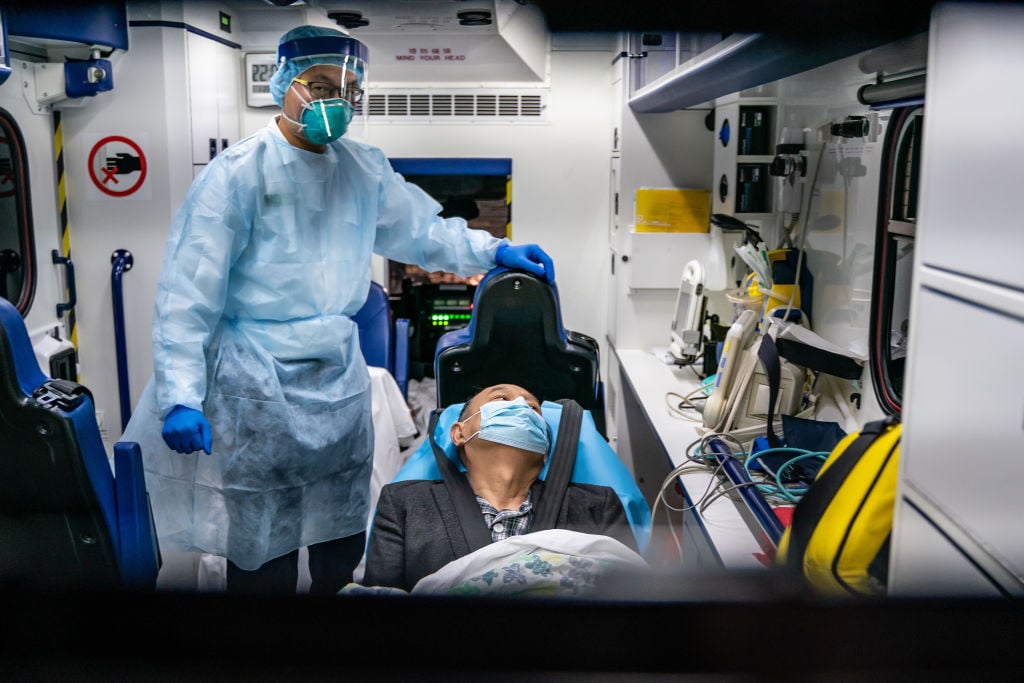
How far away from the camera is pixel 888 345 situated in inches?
93.3

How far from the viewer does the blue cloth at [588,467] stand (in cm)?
232

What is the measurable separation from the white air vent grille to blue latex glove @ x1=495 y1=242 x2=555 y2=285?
1.90m

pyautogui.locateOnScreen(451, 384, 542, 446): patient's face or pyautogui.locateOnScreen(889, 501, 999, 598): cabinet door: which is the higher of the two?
pyautogui.locateOnScreen(889, 501, 999, 598): cabinet door

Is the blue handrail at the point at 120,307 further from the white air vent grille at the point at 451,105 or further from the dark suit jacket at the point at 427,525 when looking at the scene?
the dark suit jacket at the point at 427,525

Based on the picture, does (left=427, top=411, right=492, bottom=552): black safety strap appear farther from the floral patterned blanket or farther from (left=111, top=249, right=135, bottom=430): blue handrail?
(left=111, top=249, right=135, bottom=430): blue handrail

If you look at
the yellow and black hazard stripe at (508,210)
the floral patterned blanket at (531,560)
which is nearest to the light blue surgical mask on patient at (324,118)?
the floral patterned blanket at (531,560)

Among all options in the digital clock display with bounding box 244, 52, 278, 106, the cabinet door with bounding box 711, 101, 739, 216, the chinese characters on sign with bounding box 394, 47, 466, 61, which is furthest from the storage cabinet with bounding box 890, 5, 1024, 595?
the digital clock display with bounding box 244, 52, 278, 106

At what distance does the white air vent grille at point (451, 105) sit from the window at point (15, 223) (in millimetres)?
1644

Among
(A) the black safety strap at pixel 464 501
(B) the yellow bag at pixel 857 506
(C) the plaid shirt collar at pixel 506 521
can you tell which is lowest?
(C) the plaid shirt collar at pixel 506 521

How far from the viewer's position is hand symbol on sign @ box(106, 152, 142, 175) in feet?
13.0

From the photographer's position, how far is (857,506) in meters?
1.30

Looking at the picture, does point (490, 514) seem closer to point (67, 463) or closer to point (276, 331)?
point (276, 331)

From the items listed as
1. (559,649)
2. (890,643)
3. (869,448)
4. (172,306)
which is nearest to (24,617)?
(559,649)

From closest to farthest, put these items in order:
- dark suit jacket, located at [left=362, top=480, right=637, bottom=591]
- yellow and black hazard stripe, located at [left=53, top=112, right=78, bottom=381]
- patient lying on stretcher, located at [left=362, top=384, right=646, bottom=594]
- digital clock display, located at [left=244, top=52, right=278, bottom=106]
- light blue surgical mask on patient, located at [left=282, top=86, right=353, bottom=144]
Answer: patient lying on stretcher, located at [left=362, top=384, right=646, bottom=594], dark suit jacket, located at [left=362, top=480, right=637, bottom=591], light blue surgical mask on patient, located at [left=282, top=86, right=353, bottom=144], yellow and black hazard stripe, located at [left=53, top=112, right=78, bottom=381], digital clock display, located at [left=244, top=52, right=278, bottom=106]
